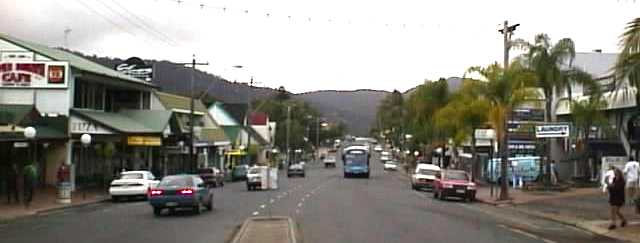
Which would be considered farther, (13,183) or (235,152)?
(235,152)

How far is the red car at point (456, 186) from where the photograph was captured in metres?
47.0

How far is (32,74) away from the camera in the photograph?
163 ft

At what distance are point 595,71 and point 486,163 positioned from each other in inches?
548

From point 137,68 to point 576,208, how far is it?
152 feet

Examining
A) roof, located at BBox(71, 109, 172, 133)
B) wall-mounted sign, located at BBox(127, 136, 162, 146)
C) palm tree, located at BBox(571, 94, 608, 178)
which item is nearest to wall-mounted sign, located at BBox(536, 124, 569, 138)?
palm tree, located at BBox(571, 94, 608, 178)

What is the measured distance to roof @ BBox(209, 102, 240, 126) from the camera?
113537 mm

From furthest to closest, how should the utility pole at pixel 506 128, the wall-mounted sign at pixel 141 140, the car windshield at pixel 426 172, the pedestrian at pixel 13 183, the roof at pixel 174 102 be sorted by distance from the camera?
the roof at pixel 174 102 < the car windshield at pixel 426 172 < the wall-mounted sign at pixel 141 140 < the utility pole at pixel 506 128 < the pedestrian at pixel 13 183

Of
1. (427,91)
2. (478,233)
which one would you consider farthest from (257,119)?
(478,233)

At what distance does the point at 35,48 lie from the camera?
52.8 meters

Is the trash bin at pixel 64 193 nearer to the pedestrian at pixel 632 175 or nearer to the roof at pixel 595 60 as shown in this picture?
the pedestrian at pixel 632 175

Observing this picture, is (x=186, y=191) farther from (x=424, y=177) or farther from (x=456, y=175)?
(x=424, y=177)

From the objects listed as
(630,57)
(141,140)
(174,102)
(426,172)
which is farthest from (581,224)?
(174,102)

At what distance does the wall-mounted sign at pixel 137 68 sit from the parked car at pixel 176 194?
42166mm

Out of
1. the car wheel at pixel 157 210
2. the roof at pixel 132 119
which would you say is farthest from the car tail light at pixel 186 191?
the roof at pixel 132 119
